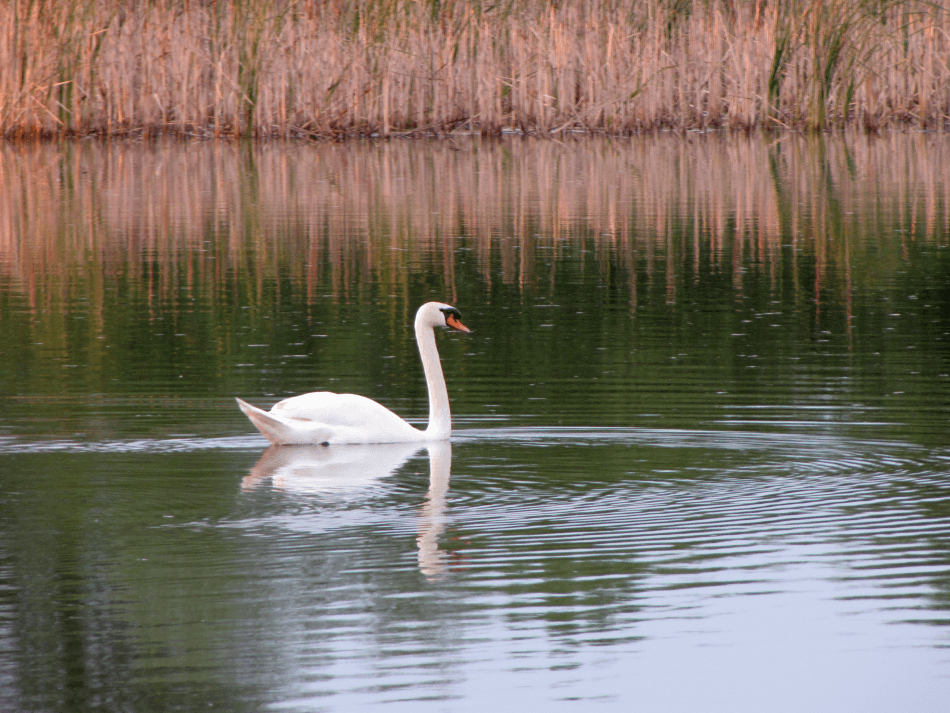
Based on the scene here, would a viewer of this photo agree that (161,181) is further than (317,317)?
Yes

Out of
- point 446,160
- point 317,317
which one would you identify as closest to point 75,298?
point 317,317

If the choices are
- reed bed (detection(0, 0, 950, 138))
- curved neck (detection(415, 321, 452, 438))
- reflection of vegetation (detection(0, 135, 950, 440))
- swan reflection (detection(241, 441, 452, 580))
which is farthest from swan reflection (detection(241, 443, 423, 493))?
reed bed (detection(0, 0, 950, 138))

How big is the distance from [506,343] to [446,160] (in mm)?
12608

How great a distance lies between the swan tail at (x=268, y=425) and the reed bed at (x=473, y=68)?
1644 cm

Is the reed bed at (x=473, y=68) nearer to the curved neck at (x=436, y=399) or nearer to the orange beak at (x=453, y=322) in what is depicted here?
the orange beak at (x=453, y=322)

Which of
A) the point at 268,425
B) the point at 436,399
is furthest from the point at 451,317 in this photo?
the point at 268,425

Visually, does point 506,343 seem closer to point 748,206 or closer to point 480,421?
point 480,421

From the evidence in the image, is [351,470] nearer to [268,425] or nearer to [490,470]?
[268,425]

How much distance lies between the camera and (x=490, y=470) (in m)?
7.31

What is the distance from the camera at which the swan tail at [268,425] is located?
7.70 m

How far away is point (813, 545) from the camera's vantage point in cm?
591

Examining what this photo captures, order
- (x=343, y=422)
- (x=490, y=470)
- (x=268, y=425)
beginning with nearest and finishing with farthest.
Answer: (x=490, y=470), (x=268, y=425), (x=343, y=422)

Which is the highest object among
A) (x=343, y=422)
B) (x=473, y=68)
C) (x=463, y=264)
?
(x=473, y=68)

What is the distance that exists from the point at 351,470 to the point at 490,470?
0.68 metres
